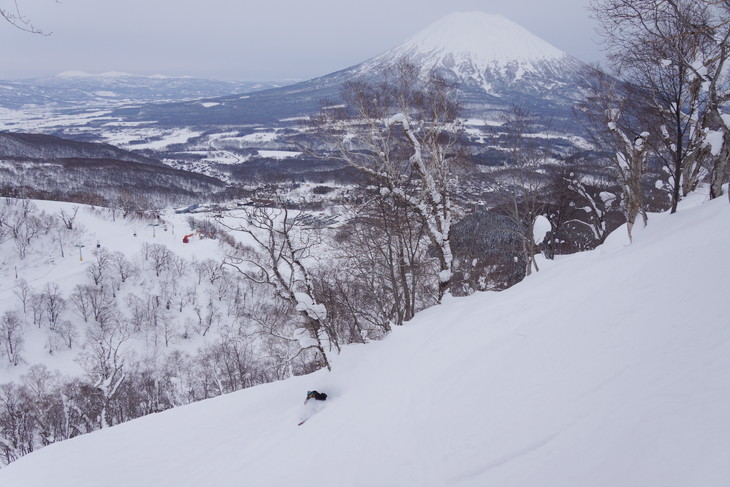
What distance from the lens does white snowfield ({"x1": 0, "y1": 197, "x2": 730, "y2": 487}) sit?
8.21ft

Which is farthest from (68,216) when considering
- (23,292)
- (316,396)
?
(316,396)

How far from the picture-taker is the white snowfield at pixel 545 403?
2.50m

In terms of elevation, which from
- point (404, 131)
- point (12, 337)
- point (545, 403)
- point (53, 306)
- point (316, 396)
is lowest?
point (12, 337)

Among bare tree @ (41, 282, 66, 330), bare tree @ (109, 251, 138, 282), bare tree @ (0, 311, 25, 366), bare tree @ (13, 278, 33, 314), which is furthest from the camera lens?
bare tree @ (109, 251, 138, 282)

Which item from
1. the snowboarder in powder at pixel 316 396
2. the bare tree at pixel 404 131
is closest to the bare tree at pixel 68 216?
the bare tree at pixel 404 131

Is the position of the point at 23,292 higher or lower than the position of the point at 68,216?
lower

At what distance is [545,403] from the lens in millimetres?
3309

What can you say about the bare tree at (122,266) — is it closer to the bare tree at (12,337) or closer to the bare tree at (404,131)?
the bare tree at (12,337)

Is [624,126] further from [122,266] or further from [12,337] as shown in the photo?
[122,266]

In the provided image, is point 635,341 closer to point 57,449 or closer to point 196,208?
point 57,449

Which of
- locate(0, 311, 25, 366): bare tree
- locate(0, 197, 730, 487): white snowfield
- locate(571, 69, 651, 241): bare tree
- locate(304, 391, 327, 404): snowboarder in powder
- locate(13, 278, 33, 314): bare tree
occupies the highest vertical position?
locate(571, 69, 651, 241): bare tree

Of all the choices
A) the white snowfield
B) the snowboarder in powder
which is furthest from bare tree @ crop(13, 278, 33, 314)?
the snowboarder in powder

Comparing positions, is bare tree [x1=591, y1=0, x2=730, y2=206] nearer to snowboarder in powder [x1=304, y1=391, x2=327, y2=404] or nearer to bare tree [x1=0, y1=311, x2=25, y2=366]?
snowboarder in powder [x1=304, y1=391, x2=327, y2=404]

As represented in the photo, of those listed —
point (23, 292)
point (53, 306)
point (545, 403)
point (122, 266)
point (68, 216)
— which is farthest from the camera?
point (68, 216)
